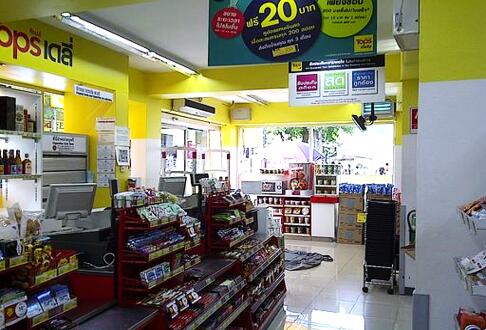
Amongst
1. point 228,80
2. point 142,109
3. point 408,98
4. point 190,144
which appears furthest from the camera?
point 190,144

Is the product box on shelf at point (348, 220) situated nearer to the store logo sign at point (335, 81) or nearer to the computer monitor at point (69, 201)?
the store logo sign at point (335, 81)

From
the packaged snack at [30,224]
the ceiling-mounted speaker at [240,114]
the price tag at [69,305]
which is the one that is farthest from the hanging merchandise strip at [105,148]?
the ceiling-mounted speaker at [240,114]

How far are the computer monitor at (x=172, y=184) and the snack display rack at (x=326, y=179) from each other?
7.01 m

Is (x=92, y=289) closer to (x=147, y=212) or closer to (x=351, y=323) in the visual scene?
(x=147, y=212)

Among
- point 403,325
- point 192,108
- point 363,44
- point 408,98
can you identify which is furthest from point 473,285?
point 192,108

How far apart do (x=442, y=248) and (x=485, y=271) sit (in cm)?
57

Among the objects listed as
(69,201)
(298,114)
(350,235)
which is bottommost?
(350,235)

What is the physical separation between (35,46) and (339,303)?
17.0 feet

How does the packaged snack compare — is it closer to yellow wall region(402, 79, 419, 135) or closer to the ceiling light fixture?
the ceiling light fixture

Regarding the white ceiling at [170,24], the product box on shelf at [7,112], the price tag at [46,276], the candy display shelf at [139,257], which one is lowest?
the candy display shelf at [139,257]

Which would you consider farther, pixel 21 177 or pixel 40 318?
A: pixel 21 177

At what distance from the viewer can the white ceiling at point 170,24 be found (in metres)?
5.14

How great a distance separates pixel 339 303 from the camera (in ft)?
20.9

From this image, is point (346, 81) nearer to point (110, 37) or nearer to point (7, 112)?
point (110, 37)
